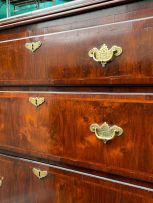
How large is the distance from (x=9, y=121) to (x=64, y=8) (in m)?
0.40

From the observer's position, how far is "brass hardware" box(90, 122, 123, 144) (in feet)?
2.20

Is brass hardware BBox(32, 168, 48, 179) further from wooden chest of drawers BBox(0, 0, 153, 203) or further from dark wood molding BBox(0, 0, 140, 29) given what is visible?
Result: dark wood molding BBox(0, 0, 140, 29)

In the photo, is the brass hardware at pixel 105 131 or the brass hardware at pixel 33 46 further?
the brass hardware at pixel 33 46

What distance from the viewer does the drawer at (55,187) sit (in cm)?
69

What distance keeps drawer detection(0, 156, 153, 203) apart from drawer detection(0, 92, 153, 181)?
0.12 feet

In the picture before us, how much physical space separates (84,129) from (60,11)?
322 millimetres

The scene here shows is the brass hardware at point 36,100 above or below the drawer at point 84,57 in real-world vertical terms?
below

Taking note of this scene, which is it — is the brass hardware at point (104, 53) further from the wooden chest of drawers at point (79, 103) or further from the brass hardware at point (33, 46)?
the brass hardware at point (33, 46)

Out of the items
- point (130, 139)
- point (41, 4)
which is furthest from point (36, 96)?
point (41, 4)

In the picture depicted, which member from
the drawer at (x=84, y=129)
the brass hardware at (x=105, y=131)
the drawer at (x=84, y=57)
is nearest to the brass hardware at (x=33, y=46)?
the drawer at (x=84, y=57)

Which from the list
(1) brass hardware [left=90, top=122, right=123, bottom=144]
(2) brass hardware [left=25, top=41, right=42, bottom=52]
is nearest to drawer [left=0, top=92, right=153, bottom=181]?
(1) brass hardware [left=90, top=122, right=123, bottom=144]

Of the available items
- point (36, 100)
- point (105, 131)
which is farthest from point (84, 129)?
point (36, 100)

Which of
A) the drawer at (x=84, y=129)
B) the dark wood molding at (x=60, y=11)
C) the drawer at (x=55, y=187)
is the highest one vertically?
the dark wood molding at (x=60, y=11)

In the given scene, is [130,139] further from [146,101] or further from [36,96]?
[36,96]
